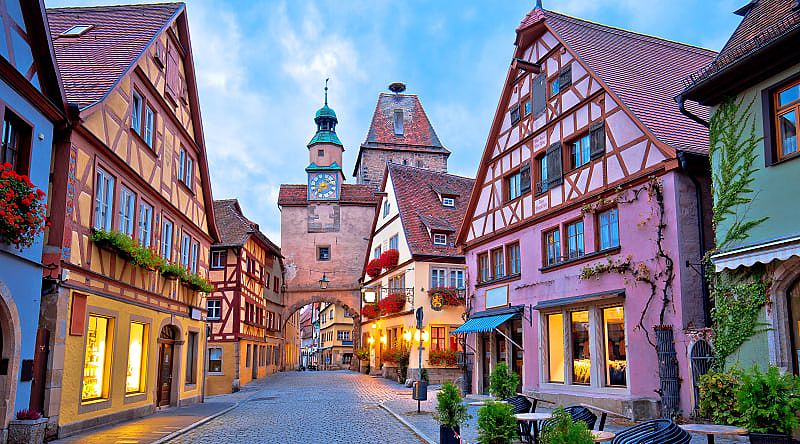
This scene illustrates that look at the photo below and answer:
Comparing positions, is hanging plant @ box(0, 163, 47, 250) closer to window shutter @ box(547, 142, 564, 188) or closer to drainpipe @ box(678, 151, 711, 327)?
drainpipe @ box(678, 151, 711, 327)

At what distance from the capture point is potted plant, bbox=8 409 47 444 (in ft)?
36.3

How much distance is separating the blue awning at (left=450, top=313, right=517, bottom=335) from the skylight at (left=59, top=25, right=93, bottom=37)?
13.4m

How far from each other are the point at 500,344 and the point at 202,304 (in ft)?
32.4

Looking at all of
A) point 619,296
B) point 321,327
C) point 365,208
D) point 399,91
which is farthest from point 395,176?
point 321,327

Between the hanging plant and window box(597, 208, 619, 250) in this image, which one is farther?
window box(597, 208, 619, 250)

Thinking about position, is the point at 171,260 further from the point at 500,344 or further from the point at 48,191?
the point at 500,344

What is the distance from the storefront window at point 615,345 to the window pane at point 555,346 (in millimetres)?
2002

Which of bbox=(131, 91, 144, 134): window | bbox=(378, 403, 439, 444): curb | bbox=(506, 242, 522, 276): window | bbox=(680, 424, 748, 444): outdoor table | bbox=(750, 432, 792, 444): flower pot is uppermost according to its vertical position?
bbox=(131, 91, 144, 134): window

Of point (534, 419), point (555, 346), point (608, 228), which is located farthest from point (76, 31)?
point (555, 346)

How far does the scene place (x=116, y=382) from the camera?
15.7 meters

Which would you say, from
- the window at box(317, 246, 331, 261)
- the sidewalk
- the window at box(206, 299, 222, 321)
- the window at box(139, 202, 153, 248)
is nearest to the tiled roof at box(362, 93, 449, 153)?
the window at box(317, 246, 331, 261)

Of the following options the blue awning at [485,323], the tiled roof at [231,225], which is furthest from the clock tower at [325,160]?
the blue awning at [485,323]

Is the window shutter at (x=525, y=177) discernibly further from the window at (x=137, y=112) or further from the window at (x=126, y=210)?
the window at (x=126, y=210)

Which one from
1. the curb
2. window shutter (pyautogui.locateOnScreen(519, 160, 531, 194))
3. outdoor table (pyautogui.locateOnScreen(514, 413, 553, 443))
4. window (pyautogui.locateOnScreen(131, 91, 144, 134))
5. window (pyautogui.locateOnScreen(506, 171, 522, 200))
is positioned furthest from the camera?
window (pyautogui.locateOnScreen(506, 171, 522, 200))
